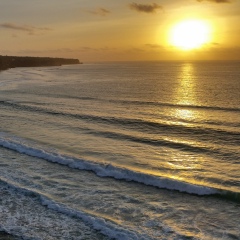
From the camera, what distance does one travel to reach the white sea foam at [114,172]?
15648 millimetres

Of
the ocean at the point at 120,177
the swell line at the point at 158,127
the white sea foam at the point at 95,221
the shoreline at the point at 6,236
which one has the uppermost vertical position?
the swell line at the point at 158,127

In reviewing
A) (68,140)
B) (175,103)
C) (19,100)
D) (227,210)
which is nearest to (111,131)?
(68,140)

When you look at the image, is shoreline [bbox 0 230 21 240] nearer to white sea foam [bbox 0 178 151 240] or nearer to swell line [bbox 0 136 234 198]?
white sea foam [bbox 0 178 151 240]

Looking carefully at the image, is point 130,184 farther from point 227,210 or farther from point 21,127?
point 21,127

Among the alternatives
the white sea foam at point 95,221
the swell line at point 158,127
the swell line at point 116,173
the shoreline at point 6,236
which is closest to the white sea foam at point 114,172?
the swell line at point 116,173

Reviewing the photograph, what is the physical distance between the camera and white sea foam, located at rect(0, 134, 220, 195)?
15.6 meters

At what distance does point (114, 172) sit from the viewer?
58.1 feet

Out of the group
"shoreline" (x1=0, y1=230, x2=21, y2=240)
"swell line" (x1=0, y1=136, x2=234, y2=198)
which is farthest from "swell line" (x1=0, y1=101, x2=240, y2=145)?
"shoreline" (x1=0, y1=230, x2=21, y2=240)

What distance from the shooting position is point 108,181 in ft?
55.2

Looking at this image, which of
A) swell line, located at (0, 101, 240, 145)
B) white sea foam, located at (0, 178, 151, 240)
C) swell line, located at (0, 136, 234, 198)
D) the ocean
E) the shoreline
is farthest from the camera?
swell line, located at (0, 101, 240, 145)

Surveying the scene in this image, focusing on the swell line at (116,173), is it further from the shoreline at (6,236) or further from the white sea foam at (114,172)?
the shoreline at (6,236)

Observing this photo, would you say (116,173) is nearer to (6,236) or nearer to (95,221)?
(95,221)

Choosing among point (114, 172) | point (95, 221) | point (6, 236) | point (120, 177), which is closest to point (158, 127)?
point (114, 172)

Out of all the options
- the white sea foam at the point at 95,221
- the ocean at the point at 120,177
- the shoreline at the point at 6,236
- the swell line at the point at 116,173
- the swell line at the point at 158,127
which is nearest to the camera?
the shoreline at the point at 6,236
